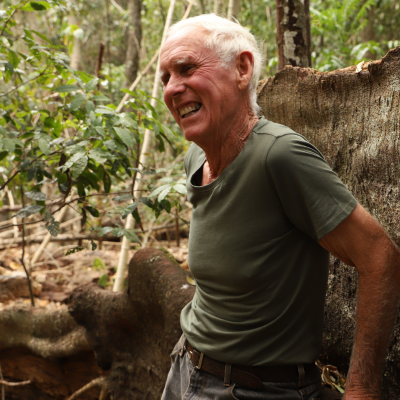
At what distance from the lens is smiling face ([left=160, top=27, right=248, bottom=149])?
4.69ft

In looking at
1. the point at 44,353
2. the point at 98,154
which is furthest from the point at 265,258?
Result: the point at 44,353

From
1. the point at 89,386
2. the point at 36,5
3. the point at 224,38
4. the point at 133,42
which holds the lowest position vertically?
the point at 89,386

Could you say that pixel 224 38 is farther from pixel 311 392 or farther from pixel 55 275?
pixel 55 275

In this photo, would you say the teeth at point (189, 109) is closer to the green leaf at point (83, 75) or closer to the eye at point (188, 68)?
the eye at point (188, 68)

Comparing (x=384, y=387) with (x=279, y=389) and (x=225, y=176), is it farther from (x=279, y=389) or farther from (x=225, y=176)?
(x=225, y=176)

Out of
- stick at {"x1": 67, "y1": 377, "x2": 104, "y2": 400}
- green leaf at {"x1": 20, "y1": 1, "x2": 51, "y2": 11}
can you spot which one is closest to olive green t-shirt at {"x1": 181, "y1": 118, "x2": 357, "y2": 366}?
green leaf at {"x1": 20, "y1": 1, "x2": 51, "y2": 11}

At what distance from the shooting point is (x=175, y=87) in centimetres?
148

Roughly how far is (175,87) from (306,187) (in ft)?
2.07

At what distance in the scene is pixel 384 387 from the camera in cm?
156

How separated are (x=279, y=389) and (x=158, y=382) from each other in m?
1.52

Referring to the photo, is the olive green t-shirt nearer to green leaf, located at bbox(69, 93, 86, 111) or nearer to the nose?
the nose

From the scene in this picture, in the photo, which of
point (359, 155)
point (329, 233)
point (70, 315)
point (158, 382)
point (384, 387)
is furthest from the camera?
point (70, 315)

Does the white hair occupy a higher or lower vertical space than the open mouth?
higher

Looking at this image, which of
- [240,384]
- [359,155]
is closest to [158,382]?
[240,384]
